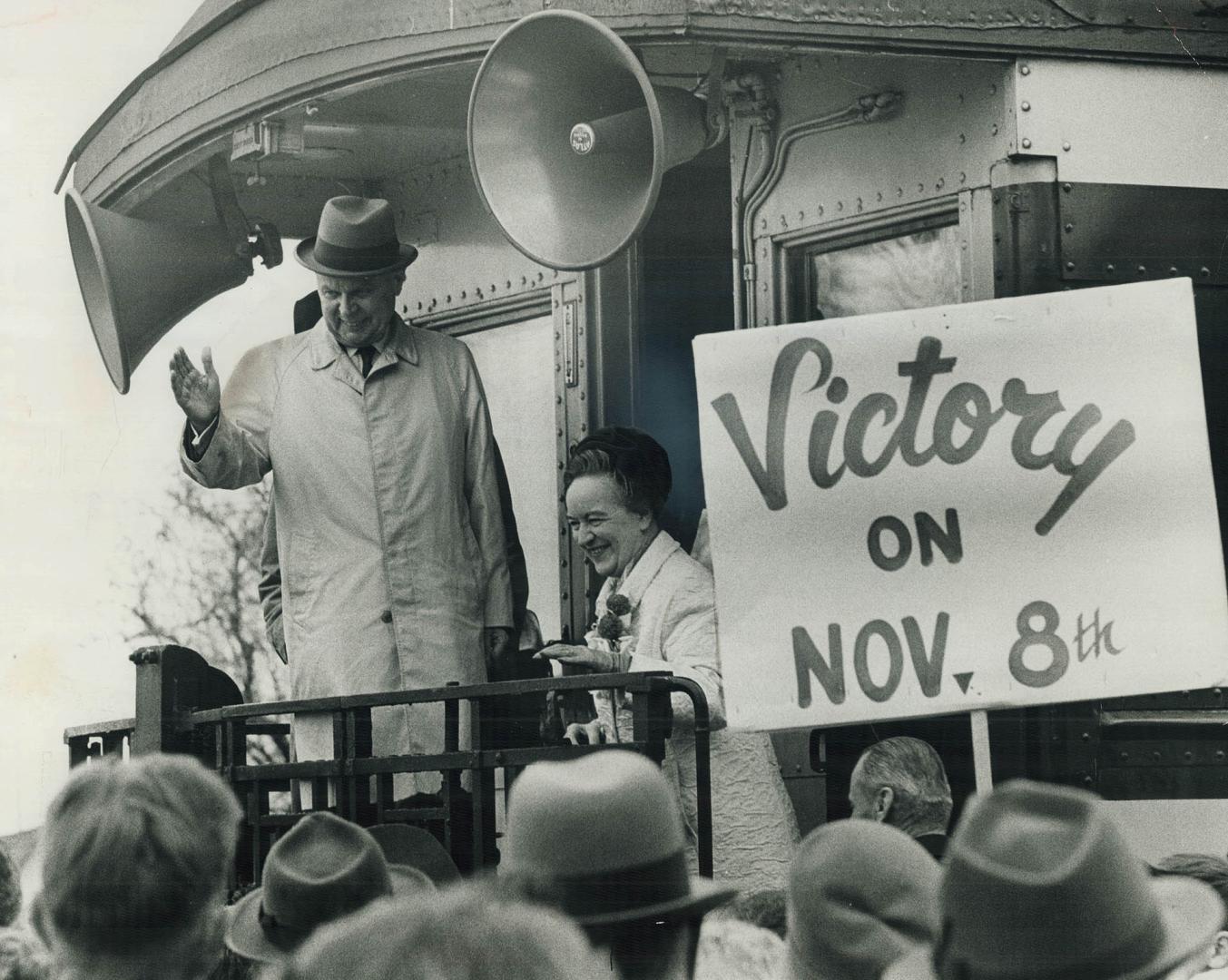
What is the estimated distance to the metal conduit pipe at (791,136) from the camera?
205 inches

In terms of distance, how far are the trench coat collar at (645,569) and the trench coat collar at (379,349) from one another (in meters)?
0.92

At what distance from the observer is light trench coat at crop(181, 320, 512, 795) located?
5.43m

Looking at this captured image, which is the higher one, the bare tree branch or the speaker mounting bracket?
the speaker mounting bracket

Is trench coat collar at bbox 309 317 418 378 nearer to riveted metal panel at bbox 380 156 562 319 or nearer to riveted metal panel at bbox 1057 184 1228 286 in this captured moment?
riveted metal panel at bbox 380 156 562 319

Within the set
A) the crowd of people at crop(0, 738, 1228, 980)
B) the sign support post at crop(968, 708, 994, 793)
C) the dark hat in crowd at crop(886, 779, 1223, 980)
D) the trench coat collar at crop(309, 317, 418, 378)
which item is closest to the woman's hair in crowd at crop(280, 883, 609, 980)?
the crowd of people at crop(0, 738, 1228, 980)

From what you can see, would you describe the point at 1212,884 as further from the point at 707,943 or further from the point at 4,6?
the point at 4,6

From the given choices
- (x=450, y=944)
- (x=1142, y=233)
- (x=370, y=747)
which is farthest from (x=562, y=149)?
(x=450, y=944)

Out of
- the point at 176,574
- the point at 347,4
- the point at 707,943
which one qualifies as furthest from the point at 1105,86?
the point at 176,574

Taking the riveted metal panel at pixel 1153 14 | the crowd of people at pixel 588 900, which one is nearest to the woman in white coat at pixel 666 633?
the crowd of people at pixel 588 900

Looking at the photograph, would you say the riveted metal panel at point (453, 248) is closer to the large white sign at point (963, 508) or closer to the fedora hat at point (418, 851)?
the large white sign at point (963, 508)

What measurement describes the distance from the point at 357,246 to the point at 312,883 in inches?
106

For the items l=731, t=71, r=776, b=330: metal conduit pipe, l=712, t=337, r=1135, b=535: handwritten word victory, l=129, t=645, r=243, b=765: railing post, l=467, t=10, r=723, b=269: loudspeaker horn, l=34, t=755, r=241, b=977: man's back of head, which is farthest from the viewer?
l=731, t=71, r=776, b=330: metal conduit pipe

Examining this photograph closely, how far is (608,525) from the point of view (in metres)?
5.13

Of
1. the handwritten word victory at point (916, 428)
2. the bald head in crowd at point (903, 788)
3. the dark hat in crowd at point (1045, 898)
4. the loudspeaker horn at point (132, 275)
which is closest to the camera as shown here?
the dark hat in crowd at point (1045, 898)
